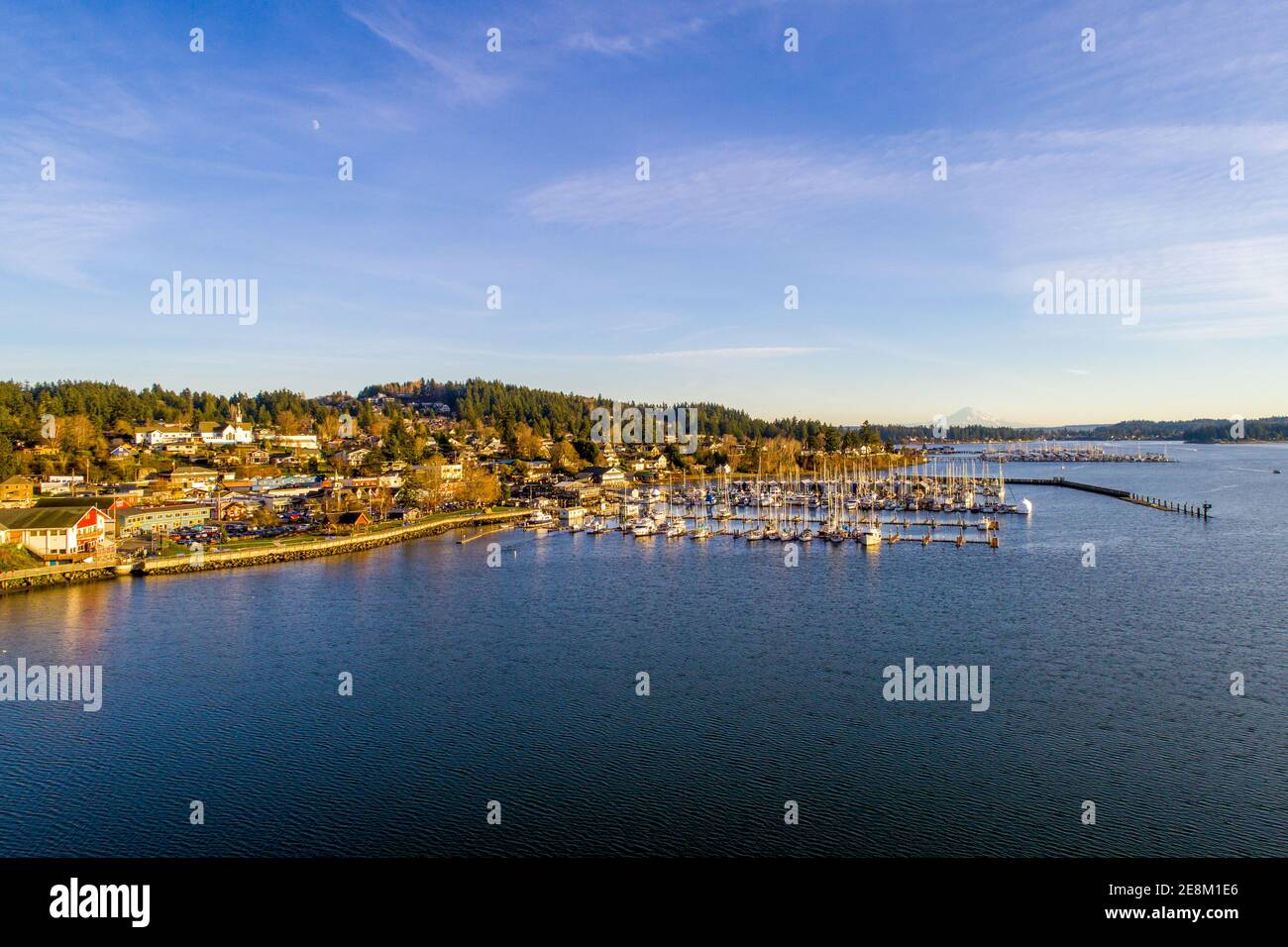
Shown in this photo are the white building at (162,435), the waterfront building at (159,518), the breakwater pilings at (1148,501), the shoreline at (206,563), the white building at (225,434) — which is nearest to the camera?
the shoreline at (206,563)

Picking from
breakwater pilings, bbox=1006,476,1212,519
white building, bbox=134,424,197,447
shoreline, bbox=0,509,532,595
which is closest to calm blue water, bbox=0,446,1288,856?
shoreline, bbox=0,509,532,595

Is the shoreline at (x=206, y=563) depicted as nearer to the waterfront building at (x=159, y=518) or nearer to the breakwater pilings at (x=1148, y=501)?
the waterfront building at (x=159, y=518)

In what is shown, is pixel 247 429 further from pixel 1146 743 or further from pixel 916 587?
pixel 1146 743

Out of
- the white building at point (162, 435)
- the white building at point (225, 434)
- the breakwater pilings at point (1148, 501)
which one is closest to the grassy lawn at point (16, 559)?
the white building at point (162, 435)

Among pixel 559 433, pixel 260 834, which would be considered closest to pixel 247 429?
pixel 559 433

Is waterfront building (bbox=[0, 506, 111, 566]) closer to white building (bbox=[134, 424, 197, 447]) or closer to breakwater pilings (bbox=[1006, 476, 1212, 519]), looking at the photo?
white building (bbox=[134, 424, 197, 447])
